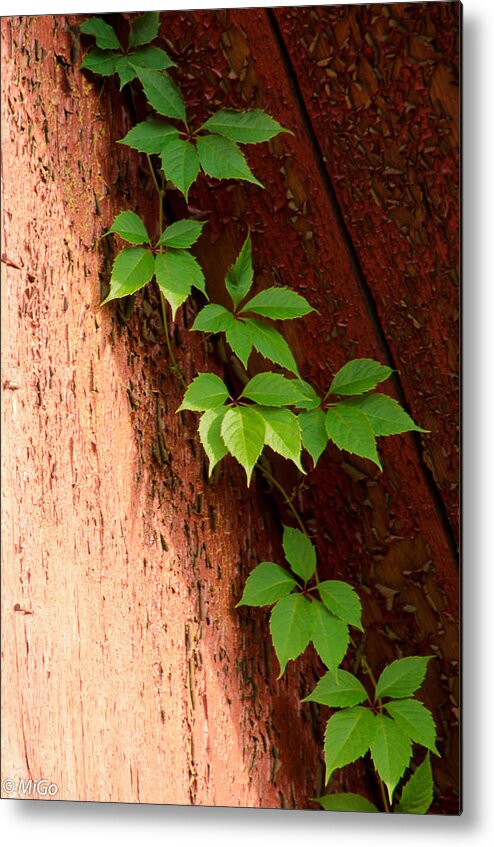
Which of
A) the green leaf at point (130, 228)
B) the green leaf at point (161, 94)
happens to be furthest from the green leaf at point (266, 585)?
the green leaf at point (161, 94)

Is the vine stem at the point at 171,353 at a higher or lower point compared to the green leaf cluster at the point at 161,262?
lower

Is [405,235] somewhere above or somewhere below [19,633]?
above

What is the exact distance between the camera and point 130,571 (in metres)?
0.98

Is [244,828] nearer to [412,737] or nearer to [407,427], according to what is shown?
[412,737]

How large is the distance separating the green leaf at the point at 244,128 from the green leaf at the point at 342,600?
17.1 inches

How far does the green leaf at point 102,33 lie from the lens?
949mm

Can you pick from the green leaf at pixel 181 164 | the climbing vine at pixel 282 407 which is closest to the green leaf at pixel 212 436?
the climbing vine at pixel 282 407

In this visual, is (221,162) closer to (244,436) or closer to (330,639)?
(244,436)

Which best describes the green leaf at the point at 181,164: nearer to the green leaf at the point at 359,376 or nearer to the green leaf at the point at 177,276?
the green leaf at the point at 177,276

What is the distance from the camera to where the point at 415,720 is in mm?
916

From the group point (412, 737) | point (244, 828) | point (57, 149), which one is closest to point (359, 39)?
point (57, 149)

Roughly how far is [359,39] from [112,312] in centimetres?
36

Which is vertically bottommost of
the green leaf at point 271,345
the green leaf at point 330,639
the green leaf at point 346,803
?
the green leaf at point 346,803

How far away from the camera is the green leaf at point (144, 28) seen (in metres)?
0.94
